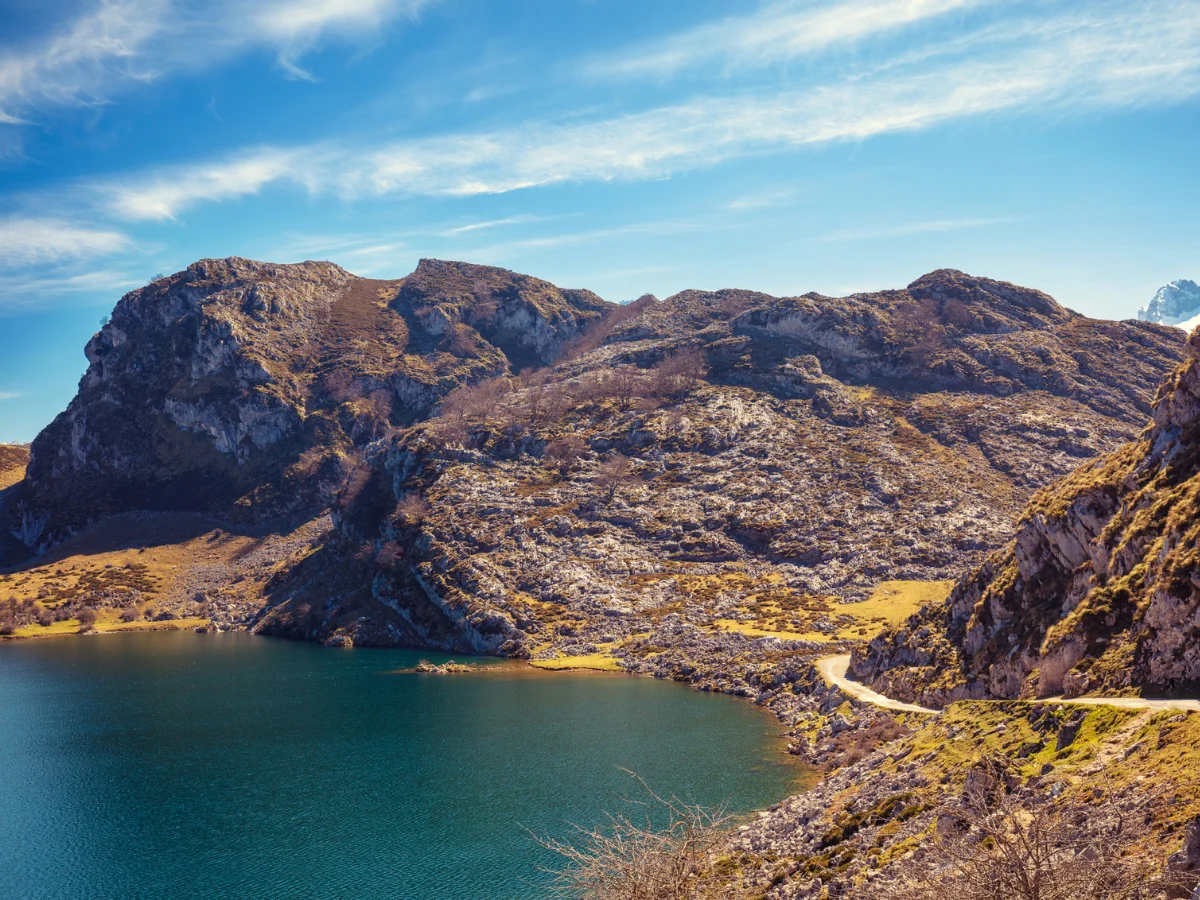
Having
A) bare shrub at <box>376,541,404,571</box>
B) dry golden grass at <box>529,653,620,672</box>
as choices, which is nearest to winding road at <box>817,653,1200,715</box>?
dry golden grass at <box>529,653,620,672</box>

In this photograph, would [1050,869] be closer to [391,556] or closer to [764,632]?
[764,632]

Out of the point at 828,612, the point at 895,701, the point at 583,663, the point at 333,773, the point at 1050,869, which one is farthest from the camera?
the point at 828,612

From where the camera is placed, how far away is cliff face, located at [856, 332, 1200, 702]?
49344 millimetres

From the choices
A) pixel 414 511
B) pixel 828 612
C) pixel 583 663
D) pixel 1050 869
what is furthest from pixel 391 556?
pixel 1050 869

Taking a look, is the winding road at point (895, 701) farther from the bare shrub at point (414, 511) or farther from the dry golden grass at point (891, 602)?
the bare shrub at point (414, 511)

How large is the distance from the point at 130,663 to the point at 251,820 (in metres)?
101

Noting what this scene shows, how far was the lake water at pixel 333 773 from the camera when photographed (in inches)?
2366

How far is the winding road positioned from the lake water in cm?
1103

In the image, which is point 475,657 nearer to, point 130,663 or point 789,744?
point 130,663

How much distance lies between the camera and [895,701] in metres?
84.9

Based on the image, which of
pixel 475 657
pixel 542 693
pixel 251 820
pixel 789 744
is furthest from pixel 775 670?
pixel 251 820

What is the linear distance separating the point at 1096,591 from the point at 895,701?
100ft

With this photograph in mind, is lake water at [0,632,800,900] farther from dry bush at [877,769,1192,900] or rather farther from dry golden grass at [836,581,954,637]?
dry golden grass at [836,581,954,637]

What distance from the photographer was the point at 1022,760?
4672cm
